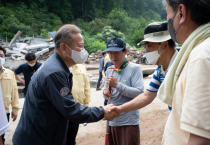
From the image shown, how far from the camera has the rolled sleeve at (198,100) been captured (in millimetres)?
755

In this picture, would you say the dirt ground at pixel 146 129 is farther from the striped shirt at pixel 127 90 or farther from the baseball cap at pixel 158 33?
the baseball cap at pixel 158 33

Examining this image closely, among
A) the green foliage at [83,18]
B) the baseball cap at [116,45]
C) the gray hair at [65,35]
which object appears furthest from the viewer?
the green foliage at [83,18]

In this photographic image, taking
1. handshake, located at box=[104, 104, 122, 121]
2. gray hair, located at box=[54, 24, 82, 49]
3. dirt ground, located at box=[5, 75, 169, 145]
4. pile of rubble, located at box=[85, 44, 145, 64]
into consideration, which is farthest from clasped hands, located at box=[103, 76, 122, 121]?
pile of rubble, located at box=[85, 44, 145, 64]

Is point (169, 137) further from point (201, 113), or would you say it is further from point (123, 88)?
point (123, 88)

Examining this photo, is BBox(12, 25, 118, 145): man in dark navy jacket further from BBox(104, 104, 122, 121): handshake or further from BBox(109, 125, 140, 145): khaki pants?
BBox(109, 125, 140, 145): khaki pants

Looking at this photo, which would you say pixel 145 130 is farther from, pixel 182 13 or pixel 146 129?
pixel 182 13

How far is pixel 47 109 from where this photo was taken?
1767 mm

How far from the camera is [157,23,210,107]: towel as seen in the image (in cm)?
91

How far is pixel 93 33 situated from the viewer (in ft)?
110

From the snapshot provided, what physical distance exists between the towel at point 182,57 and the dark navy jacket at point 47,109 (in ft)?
3.47

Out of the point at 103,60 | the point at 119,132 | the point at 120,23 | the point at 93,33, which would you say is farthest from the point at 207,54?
the point at 120,23

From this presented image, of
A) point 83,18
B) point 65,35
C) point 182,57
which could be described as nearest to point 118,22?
point 83,18

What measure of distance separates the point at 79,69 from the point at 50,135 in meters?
2.13

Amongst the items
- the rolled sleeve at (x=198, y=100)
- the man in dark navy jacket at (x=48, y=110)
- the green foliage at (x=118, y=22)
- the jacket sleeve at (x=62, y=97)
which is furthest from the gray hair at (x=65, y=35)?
the green foliage at (x=118, y=22)
